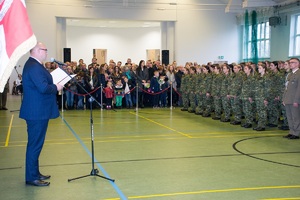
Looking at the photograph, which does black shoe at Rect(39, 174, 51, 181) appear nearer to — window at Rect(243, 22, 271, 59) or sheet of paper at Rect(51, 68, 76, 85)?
sheet of paper at Rect(51, 68, 76, 85)

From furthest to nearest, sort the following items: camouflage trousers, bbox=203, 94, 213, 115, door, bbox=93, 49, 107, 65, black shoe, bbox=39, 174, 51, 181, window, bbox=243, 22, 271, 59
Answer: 1. door, bbox=93, 49, 107, 65
2. window, bbox=243, 22, 271, 59
3. camouflage trousers, bbox=203, 94, 213, 115
4. black shoe, bbox=39, 174, 51, 181

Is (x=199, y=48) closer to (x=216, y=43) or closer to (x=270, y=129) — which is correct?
(x=216, y=43)

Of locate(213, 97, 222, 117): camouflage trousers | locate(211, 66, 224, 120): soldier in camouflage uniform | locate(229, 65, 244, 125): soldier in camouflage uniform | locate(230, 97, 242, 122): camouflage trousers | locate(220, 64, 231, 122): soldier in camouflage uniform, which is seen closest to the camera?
locate(229, 65, 244, 125): soldier in camouflage uniform

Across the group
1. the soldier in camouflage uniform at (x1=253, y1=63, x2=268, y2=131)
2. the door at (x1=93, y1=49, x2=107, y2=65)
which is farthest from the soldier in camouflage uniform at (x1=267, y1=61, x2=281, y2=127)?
the door at (x1=93, y1=49, x2=107, y2=65)

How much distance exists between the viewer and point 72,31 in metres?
32.2

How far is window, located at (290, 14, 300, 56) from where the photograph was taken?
69.2 ft

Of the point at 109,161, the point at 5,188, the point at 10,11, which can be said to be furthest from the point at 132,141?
the point at 10,11

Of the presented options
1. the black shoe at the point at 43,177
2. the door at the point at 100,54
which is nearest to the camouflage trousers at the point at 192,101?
the black shoe at the point at 43,177

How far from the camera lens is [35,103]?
523 cm

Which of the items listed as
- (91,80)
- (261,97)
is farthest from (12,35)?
(91,80)

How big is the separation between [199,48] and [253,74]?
47.3 feet

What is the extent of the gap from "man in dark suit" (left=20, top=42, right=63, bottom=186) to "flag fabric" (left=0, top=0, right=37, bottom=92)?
2.42 metres

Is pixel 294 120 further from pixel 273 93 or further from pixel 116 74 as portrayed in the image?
pixel 116 74

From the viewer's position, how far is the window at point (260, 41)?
923 inches
